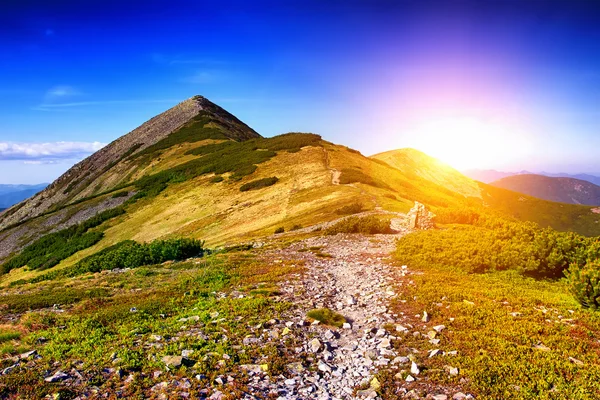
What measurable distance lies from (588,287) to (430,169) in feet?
405

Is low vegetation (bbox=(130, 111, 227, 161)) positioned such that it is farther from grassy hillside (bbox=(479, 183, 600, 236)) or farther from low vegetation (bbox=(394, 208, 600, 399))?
grassy hillside (bbox=(479, 183, 600, 236))

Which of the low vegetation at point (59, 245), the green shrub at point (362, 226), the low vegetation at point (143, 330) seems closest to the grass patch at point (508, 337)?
the low vegetation at point (143, 330)

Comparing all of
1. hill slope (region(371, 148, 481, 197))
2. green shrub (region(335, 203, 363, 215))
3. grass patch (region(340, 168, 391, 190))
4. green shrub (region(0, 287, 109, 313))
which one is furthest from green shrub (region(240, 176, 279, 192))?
hill slope (region(371, 148, 481, 197))

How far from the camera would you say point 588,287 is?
1195 cm

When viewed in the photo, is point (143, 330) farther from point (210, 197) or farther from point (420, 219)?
point (210, 197)

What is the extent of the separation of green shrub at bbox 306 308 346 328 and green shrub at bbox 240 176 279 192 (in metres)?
36.7

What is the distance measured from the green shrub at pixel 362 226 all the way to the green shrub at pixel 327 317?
15.8m

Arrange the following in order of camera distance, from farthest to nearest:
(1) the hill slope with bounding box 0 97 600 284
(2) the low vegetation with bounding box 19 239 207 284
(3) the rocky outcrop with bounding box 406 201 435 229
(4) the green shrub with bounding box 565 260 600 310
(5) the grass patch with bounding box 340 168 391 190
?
1. (5) the grass patch with bounding box 340 168 391 190
2. (1) the hill slope with bounding box 0 97 600 284
3. (3) the rocky outcrop with bounding box 406 201 435 229
4. (2) the low vegetation with bounding box 19 239 207 284
5. (4) the green shrub with bounding box 565 260 600 310

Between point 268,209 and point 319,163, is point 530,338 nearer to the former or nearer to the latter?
Result: point 268,209

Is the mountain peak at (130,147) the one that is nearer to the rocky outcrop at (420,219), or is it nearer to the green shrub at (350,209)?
the green shrub at (350,209)

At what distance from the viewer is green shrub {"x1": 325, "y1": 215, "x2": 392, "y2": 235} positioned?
90.5 ft

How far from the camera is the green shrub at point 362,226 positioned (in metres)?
27.6

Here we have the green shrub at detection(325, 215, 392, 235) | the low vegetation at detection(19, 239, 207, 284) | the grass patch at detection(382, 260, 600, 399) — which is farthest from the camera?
the green shrub at detection(325, 215, 392, 235)

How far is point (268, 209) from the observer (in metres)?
41.0
